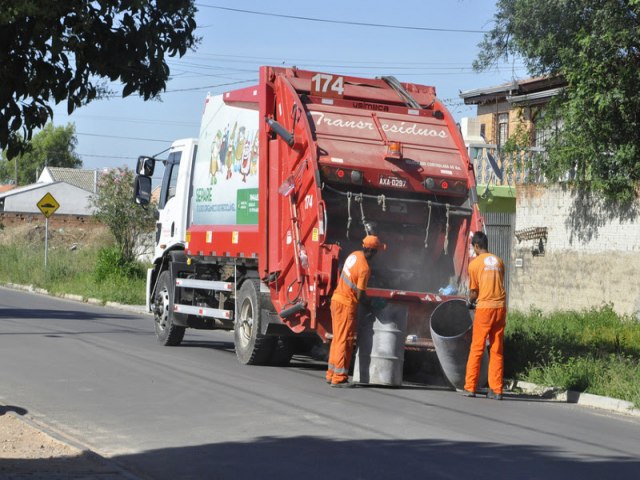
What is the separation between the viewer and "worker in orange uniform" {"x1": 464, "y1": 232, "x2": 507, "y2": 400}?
12000mm

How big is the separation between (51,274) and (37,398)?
26287mm

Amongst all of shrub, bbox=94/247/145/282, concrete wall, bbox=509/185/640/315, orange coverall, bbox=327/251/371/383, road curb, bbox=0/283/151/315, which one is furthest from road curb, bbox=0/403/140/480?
shrub, bbox=94/247/145/282

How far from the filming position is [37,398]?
11164mm

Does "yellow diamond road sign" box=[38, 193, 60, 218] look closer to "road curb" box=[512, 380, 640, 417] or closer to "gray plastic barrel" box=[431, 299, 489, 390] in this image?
"gray plastic barrel" box=[431, 299, 489, 390]

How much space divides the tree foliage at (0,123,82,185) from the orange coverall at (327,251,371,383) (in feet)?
350

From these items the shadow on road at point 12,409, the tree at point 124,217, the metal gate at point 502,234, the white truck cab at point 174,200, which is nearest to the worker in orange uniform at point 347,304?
the shadow on road at point 12,409

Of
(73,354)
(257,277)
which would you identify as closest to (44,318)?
(73,354)

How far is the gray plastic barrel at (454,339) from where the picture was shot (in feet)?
40.6

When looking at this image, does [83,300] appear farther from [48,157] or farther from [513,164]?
[48,157]

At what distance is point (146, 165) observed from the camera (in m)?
17.7

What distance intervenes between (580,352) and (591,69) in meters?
5.71

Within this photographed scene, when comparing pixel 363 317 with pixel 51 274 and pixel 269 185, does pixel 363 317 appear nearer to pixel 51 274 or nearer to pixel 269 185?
pixel 269 185

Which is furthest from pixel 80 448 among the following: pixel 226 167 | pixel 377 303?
pixel 226 167

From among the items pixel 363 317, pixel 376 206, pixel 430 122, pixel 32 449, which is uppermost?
pixel 430 122
